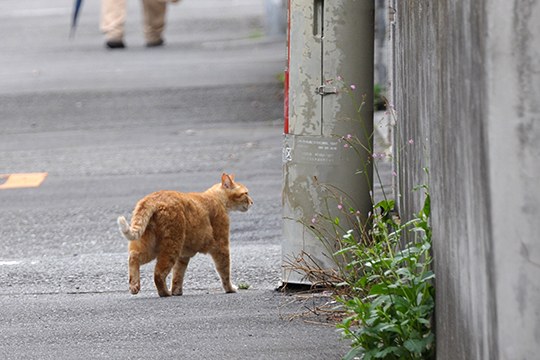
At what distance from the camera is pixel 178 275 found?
8.48 metres

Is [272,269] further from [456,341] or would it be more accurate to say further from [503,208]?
[503,208]

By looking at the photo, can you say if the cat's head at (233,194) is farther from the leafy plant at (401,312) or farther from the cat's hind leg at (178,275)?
the leafy plant at (401,312)

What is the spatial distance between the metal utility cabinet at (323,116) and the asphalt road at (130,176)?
0.51 m

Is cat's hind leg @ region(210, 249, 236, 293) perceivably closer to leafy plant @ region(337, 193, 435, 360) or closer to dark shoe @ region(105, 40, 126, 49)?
leafy plant @ region(337, 193, 435, 360)

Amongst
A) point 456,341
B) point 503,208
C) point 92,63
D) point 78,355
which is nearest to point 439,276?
point 456,341

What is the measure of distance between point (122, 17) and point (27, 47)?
2.27 meters

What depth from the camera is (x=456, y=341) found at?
16.4 ft

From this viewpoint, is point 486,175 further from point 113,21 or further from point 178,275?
point 113,21

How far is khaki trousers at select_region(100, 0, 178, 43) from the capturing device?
22094mm

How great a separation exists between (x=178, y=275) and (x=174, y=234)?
1.55ft

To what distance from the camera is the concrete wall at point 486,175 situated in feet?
13.6

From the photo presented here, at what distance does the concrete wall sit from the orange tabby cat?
286 cm

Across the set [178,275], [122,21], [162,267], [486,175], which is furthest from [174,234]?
[122,21]

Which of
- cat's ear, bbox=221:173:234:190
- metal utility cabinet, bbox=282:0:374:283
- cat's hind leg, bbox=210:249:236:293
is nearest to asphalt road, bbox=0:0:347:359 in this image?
cat's hind leg, bbox=210:249:236:293
